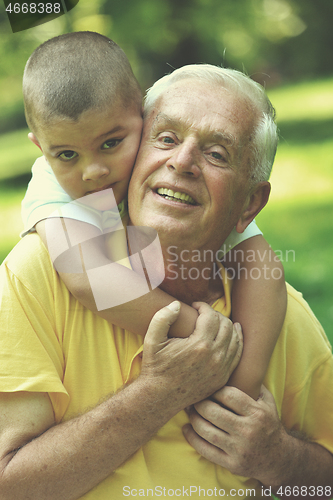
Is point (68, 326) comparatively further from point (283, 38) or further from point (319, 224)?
point (283, 38)

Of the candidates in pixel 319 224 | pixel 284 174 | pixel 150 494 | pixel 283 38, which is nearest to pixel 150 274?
pixel 150 494

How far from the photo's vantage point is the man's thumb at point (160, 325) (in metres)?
1.72

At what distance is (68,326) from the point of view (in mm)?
1799

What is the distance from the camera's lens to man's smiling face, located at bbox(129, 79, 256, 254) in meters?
1.87

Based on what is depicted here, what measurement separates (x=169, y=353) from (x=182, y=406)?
0.21 m

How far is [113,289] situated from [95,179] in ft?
1.50

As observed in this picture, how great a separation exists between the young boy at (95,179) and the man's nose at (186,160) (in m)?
0.19

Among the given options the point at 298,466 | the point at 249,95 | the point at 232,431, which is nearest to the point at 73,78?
the point at 249,95

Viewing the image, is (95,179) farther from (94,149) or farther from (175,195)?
(175,195)

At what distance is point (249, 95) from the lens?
200cm

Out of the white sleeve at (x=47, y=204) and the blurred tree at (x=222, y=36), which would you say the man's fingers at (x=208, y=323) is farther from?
the blurred tree at (x=222, y=36)

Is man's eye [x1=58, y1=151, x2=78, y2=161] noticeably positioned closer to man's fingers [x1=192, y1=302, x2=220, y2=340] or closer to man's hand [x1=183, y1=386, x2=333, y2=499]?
man's fingers [x1=192, y1=302, x2=220, y2=340]

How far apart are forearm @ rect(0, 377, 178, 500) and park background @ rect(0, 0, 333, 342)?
200 cm

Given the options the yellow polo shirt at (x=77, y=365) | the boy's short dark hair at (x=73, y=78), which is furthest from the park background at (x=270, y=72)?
the yellow polo shirt at (x=77, y=365)
